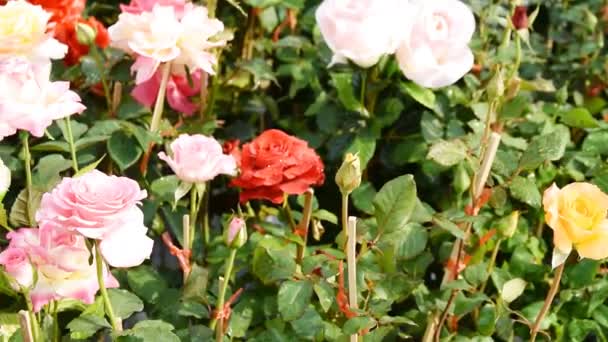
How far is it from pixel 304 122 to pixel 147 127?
356 millimetres

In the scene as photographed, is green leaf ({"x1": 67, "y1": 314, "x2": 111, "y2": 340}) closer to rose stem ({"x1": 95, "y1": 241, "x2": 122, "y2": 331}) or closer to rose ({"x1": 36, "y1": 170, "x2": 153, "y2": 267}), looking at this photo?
rose stem ({"x1": 95, "y1": 241, "x2": 122, "y2": 331})

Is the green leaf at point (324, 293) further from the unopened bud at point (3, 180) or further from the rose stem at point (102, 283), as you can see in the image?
the unopened bud at point (3, 180)

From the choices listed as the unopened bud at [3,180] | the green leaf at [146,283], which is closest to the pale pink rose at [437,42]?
the green leaf at [146,283]

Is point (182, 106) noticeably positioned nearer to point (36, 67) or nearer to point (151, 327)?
point (36, 67)

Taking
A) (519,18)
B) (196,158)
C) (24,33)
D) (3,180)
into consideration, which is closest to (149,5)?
(24,33)

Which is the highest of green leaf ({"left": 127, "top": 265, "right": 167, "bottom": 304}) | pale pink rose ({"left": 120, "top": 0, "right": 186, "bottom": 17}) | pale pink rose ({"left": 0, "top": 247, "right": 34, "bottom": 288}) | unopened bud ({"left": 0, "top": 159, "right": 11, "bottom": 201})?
pale pink rose ({"left": 120, "top": 0, "right": 186, "bottom": 17})

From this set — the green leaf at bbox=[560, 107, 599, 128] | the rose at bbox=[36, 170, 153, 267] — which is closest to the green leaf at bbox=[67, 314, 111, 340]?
the rose at bbox=[36, 170, 153, 267]

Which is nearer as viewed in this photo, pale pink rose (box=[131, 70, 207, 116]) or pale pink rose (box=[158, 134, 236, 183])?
pale pink rose (box=[158, 134, 236, 183])

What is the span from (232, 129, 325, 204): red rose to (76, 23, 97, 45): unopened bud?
0.28m

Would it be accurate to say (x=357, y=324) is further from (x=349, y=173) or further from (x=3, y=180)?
(x=3, y=180)

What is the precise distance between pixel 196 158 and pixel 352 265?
0.78 ft

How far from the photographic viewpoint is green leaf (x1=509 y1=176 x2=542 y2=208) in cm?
123

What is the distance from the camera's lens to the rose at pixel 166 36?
118cm

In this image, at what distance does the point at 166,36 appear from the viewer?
1177 millimetres
